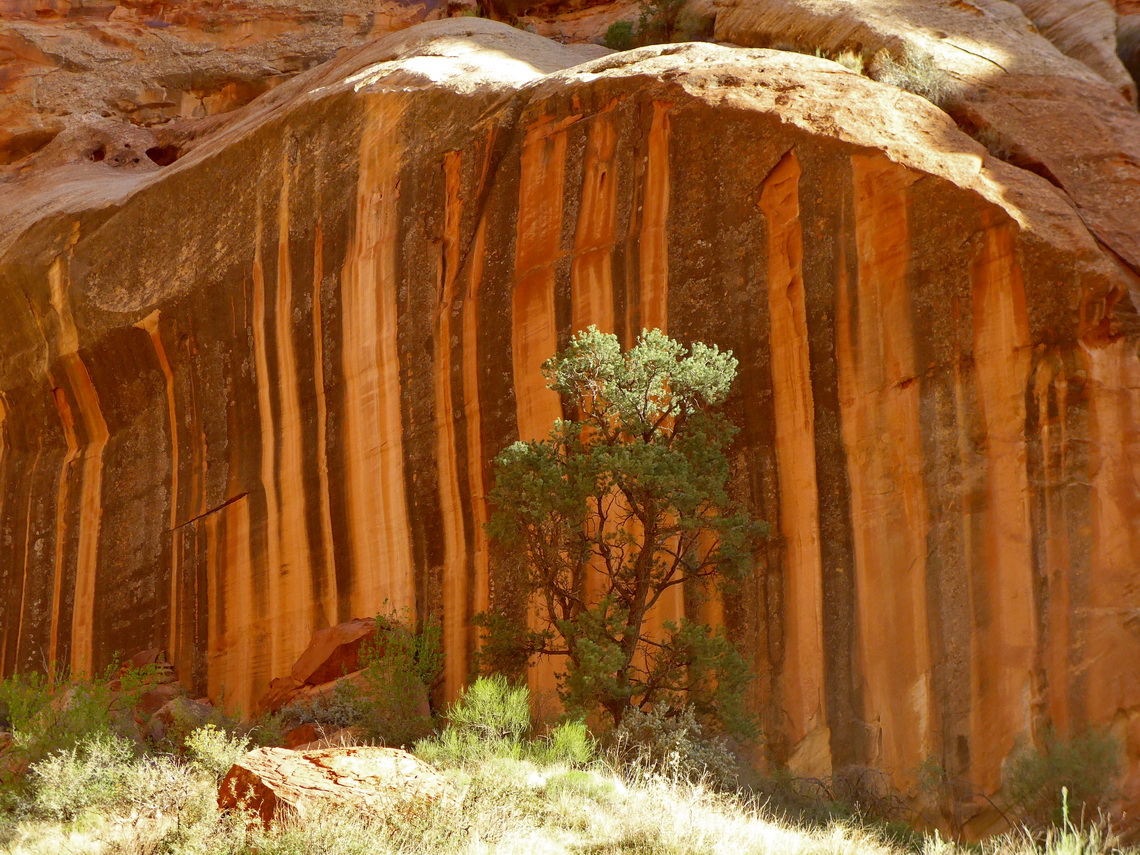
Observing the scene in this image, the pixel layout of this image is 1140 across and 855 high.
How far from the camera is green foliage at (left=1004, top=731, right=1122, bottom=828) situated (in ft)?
32.9

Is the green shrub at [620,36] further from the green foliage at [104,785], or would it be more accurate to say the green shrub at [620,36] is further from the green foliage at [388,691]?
the green foliage at [104,785]

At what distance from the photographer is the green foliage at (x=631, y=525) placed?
447 inches

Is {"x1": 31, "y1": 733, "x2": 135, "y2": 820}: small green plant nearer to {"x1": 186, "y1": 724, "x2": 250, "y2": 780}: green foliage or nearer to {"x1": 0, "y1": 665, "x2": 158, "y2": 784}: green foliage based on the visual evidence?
{"x1": 0, "y1": 665, "x2": 158, "y2": 784}: green foliage

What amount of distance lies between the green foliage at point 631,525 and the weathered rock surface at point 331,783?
7.86 feet

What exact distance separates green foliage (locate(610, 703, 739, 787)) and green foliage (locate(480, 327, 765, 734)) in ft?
0.93

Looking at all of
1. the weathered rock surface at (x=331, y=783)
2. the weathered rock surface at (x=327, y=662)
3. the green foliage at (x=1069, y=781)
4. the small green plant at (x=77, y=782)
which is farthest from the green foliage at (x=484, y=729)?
the green foliage at (x=1069, y=781)

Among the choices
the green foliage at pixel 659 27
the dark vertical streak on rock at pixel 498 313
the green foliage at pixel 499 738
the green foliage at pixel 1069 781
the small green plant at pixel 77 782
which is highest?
the green foliage at pixel 659 27

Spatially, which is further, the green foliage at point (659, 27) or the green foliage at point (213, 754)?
the green foliage at point (659, 27)

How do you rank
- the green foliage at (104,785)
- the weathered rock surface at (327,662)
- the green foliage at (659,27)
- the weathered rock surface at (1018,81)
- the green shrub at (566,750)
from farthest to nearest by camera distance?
1. the green foliage at (659,27)
2. the weathered rock surface at (327,662)
3. the weathered rock surface at (1018,81)
4. the green shrub at (566,750)
5. the green foliage at (104,785)

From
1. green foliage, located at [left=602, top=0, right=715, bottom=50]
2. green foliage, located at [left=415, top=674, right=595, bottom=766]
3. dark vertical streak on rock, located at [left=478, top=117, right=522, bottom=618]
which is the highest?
green foliage, located at [left=602, top=0, right=715, bottom=50]

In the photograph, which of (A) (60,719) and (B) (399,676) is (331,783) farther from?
(A) (60,719)

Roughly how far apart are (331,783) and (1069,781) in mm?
5628

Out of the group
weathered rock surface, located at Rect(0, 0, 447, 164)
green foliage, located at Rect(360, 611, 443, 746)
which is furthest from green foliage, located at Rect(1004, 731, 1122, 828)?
weathered rock surface, located at Rect(0, 0, 447, 164)

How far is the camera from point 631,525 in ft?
41.8
